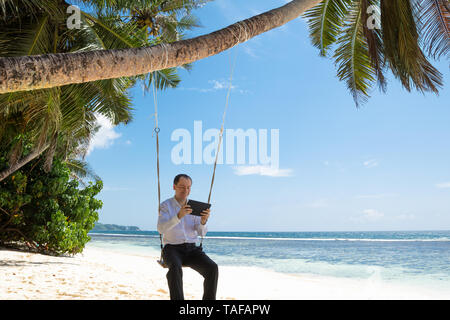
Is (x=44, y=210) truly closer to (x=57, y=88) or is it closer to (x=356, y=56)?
(x=57, y=88)

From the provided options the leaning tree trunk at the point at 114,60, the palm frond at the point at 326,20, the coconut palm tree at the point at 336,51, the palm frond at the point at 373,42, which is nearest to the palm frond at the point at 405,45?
the coconut palm tree at the point at 336,51

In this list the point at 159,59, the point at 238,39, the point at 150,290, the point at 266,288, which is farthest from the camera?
the point at 266,288

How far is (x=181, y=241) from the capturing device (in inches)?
139

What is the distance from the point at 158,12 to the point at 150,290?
290 inches

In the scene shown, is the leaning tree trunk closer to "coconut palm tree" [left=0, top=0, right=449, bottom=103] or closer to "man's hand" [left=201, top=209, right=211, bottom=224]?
"coconut palm tree" [left=0, top=0, right=449, bottom=103]

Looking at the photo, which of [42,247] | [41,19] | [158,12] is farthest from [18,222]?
[158,12]

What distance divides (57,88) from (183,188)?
14.6 ft

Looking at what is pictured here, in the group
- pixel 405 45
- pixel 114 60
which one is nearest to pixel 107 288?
pixel 114 60

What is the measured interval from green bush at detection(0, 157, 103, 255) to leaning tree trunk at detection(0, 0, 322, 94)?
8.37 metres

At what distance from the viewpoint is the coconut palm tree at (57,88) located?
265 inches

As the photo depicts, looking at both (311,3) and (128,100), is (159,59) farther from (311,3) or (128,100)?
(128,100)
